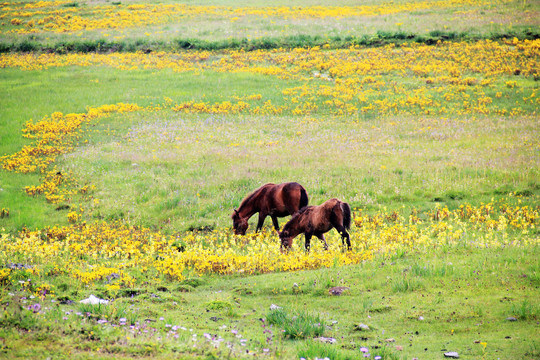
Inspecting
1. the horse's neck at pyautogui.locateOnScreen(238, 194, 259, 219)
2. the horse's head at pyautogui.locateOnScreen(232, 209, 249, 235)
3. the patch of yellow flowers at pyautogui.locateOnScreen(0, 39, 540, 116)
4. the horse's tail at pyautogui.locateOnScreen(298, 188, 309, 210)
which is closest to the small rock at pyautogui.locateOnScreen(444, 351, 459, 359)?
the horse's tail at pyautogui.locateOnScreen(298, 188, 309, 210)

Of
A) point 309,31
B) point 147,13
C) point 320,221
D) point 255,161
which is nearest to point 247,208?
point 320,221

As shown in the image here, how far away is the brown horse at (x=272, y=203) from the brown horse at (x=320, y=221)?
1931 millimetres

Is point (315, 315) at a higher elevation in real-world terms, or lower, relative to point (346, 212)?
lower

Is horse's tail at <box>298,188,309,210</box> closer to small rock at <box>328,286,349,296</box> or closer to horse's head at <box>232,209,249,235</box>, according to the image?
horse's head at <box>232,209,249,235</box>

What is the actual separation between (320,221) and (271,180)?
8.61 metres

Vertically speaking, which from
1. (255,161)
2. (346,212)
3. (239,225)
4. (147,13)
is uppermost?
(147,13)

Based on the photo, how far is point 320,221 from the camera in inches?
601

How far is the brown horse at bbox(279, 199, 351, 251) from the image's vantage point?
15.0 meters

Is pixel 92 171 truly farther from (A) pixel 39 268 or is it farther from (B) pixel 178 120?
(A) pixel 39 268

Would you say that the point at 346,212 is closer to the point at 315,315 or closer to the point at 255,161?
the point at 315,315

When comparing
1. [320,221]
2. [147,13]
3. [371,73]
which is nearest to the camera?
[320,221]

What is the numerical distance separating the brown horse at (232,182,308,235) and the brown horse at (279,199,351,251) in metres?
1.93

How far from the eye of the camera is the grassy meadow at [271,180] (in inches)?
359

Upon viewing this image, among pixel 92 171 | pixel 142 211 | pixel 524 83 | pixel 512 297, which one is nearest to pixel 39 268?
pixel 142 211
